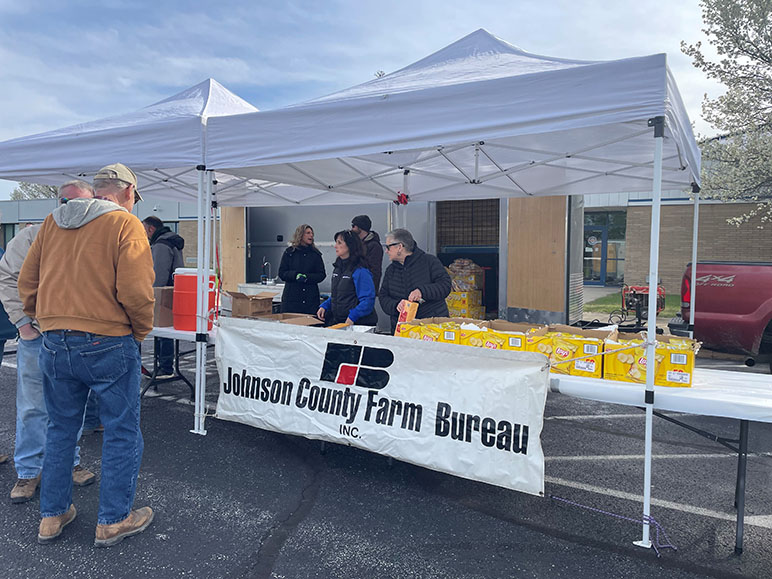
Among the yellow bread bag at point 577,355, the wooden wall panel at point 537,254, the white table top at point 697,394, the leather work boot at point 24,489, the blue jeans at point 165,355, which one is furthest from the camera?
the wooden wall panel at point 537,254

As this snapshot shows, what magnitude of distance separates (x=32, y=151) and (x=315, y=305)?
9.88ft

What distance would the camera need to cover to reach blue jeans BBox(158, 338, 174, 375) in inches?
223

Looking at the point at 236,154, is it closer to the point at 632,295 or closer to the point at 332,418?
the point at 332,418

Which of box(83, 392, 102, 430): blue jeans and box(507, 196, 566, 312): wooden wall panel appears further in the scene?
box(507, 196, 566, 312): wooden wall panel

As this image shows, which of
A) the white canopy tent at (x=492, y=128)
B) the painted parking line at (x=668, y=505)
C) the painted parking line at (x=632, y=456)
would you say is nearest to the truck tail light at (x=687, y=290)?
the white canopy tent at (x=492, y=128)

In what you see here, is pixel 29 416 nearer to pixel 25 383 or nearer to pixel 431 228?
pixel 25 383

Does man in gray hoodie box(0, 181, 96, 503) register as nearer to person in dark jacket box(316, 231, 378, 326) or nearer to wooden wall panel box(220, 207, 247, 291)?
person in dark jacket box(316, 231, 378, 326)

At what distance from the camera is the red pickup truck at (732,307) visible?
5.69 metres

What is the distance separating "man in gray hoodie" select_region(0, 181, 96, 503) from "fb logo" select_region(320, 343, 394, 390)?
1611 mm

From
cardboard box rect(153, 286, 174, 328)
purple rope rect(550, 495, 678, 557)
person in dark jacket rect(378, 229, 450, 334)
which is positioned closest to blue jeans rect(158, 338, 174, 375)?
cardboard box rect(153, 286, 174, 328)

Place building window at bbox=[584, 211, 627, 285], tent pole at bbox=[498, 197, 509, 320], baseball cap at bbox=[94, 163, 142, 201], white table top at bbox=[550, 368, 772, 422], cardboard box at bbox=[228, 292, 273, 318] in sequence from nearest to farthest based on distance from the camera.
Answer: white table top at bbox=[550, 368, 772, 422] < baseball cap at bbox=[94, 163, 142, 201] < cardboard box at bbox=[228, 292, 273, 318] < tent pole at bbox=[498, 197, 509, 320] < building window at bbox=[584, 211, 627, 285]

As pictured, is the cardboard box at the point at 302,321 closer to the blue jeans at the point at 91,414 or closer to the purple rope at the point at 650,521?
the blue jeans at the point at 91,414

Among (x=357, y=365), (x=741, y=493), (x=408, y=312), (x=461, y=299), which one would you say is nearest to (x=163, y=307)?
(x=357, y=365)

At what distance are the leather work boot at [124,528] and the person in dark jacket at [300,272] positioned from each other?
310 centimetres
